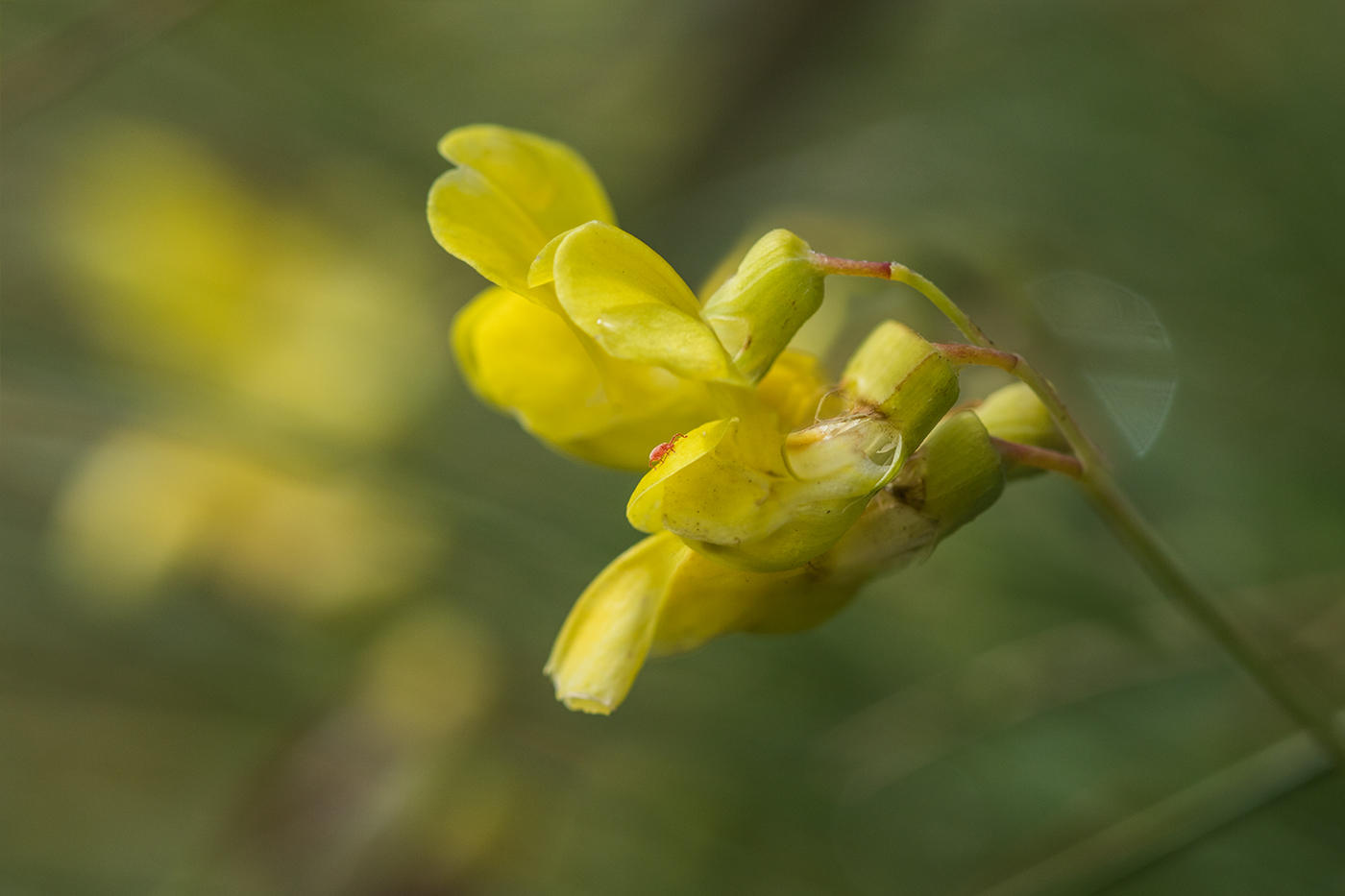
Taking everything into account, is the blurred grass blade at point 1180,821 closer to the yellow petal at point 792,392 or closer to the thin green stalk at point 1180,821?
the thin green stalk at point 1180,821

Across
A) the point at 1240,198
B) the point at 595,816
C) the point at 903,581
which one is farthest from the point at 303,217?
the point at 1240,198

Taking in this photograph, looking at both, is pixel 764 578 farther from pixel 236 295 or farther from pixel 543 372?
pixel 236 295

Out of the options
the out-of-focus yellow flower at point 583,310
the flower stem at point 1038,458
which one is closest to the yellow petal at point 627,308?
the out-of-focus yellow flower at point 583,310

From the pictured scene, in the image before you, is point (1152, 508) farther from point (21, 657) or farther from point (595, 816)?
point (21, 657)

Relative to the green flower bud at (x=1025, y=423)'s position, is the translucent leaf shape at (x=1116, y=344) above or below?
above

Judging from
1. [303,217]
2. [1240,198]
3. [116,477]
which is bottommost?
[116,477]

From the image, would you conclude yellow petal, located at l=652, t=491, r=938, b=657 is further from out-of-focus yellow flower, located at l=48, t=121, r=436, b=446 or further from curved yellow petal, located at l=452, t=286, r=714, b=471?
out-of-focus yellow flower, located at l=48, t=121, r=436, b=446
